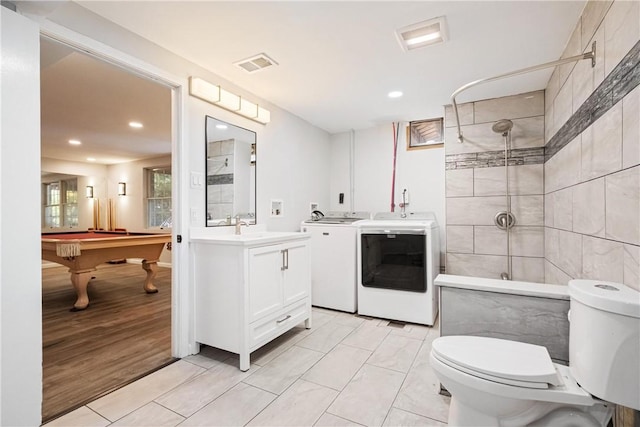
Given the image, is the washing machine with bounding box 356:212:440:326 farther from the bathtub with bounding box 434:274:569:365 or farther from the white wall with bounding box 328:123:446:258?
the bathtub with bounding box 434:274:569:365

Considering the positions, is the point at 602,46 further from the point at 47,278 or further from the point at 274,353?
the point at 47,278

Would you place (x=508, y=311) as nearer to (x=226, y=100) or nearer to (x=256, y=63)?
(x=256, y=63)

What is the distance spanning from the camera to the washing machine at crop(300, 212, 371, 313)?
311 centimetres

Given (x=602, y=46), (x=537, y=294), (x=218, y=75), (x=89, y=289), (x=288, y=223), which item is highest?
(x=218, y=75)

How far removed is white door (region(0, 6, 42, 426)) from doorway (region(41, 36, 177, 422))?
0.36 m

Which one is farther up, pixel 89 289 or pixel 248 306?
pixel 248 306

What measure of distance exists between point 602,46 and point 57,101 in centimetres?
467

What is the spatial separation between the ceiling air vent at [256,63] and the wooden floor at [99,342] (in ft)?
7.41

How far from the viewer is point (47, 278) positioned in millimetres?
5109

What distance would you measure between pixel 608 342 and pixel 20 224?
232 cm

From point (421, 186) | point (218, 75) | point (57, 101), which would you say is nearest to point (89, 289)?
point (57, 101)

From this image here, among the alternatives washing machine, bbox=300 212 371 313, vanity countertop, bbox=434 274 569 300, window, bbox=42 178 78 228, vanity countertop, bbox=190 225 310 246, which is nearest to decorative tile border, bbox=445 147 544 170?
washing machine, bbox=300 212 371 313

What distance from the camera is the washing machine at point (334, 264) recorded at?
10.2ft

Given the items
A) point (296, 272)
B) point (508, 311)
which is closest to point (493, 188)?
point (508, 311)
